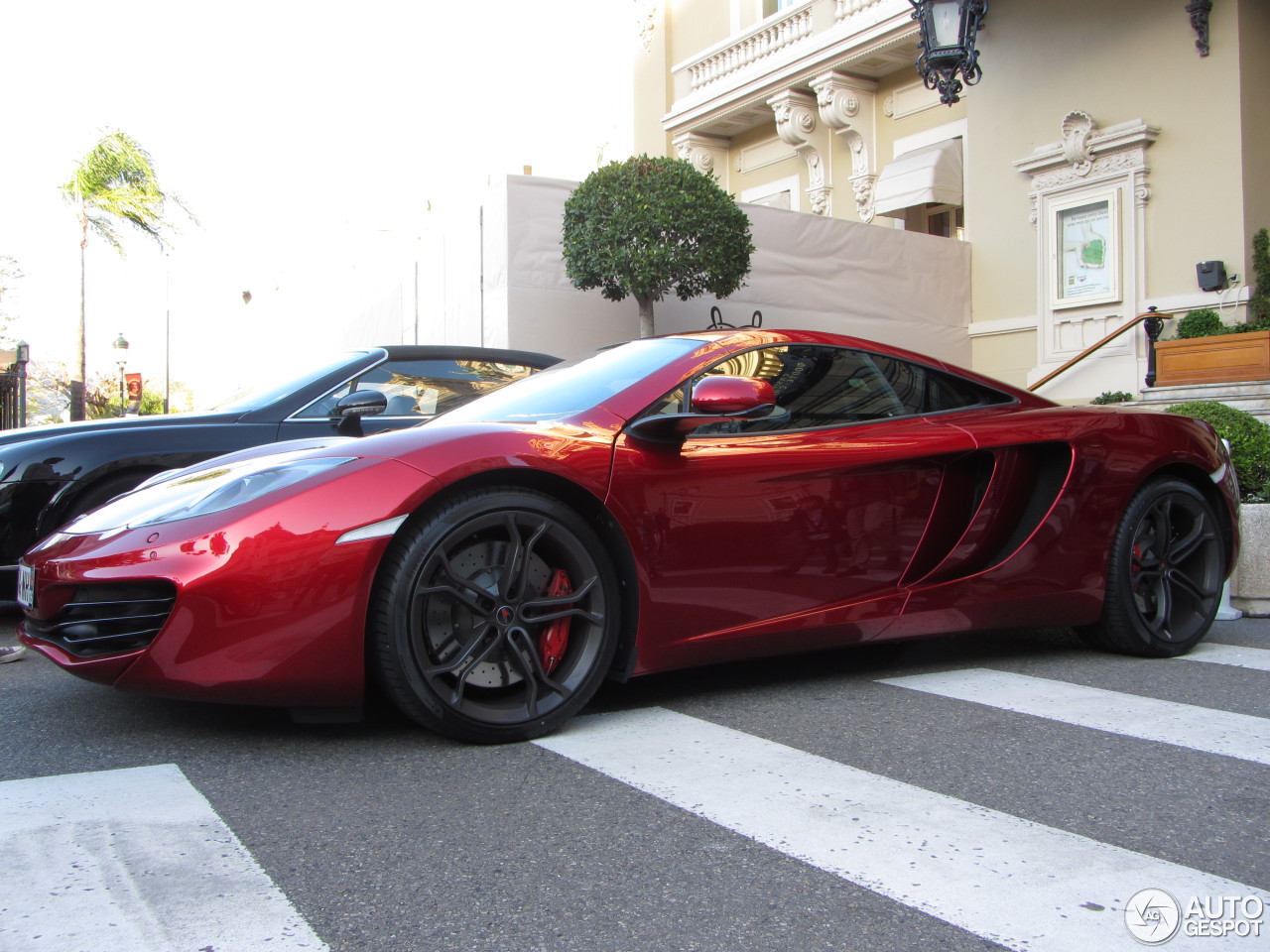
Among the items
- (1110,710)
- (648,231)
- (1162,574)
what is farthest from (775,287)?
(1110,710)

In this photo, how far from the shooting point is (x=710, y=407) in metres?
3.11

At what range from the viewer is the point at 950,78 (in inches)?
525

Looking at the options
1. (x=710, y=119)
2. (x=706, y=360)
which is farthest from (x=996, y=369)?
(x=706, y=360)

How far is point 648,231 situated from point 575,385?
26.3ft

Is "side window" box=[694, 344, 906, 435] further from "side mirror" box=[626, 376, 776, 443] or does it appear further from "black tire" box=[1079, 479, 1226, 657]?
"black tire" box=[1079, 479, 1226, 657]

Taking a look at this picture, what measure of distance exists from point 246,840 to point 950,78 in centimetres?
1317

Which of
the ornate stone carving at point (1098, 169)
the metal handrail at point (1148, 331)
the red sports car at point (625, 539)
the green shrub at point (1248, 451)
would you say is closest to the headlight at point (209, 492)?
the red sports car at point (625, 539)

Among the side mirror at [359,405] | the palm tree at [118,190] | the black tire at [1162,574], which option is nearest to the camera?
the black tire at [1162,574]

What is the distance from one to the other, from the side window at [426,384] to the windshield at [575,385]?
1932 mm

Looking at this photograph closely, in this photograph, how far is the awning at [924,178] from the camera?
1584cm

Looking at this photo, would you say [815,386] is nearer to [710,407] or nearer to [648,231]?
[710,407]

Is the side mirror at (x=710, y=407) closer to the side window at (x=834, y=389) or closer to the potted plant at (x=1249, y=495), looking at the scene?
the side window at (x=834, y=389)

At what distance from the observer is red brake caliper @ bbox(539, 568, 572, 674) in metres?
2.98

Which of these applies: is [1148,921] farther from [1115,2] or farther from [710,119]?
[710,119]
